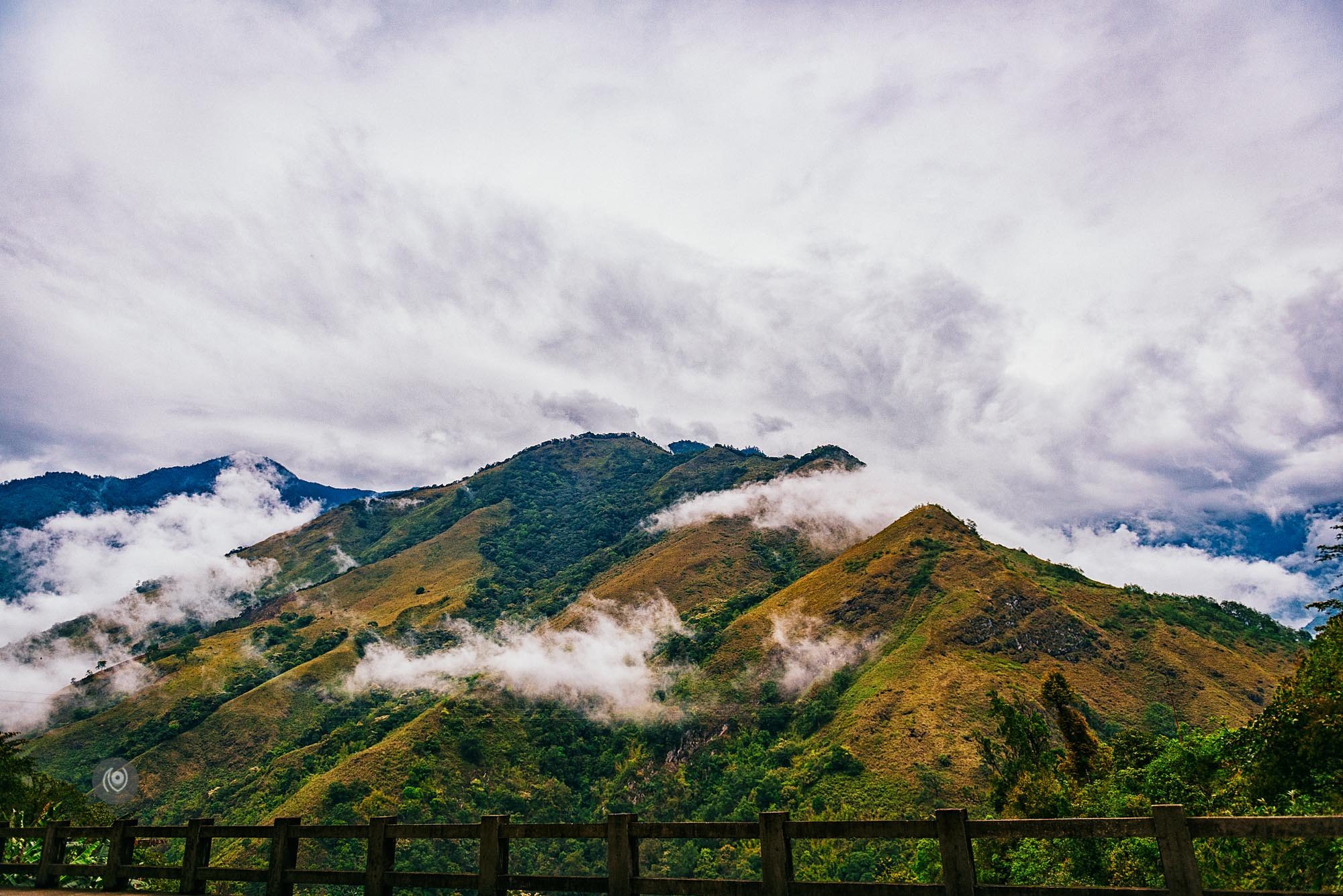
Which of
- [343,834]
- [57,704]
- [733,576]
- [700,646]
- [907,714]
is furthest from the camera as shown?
[733,576]

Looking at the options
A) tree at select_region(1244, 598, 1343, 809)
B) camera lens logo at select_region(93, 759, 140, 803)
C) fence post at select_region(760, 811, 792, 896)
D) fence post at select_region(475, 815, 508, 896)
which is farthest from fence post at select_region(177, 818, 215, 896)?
camera lens logo at select_region(93, 759, 140, 803)

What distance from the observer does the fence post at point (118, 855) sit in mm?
11234

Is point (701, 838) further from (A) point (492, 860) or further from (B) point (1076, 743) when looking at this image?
(B) point (1076, 743)

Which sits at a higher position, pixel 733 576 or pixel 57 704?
pixel 733 576

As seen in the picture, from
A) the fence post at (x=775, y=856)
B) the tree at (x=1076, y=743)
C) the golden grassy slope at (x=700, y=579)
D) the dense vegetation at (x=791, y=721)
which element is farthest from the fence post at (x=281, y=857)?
the golden grassy slope at (x=700, y=579)

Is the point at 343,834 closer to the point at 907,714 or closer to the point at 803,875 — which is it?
the point at 803,875

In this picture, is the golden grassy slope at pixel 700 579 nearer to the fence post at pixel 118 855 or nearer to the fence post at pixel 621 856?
the fence post at pixel 118 855

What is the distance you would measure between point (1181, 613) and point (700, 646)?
8796 cm

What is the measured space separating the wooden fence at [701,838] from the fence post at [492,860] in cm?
1

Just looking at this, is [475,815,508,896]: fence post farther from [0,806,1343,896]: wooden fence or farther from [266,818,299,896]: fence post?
[266,818,299,896]: fence post

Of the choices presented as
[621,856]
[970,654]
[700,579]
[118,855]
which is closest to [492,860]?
[621,856]

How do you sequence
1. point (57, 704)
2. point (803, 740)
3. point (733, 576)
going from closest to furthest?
point (803, 740), point (57, 704), point (733, 576)

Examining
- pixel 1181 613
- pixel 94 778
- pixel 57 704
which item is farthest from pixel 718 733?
pixel 57 704

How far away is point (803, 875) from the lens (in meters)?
85.4
